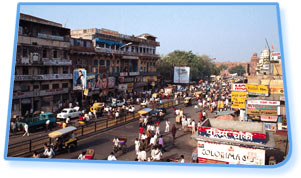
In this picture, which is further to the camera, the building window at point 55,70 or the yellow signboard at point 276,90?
the building window at point 55,70

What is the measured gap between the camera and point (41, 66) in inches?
938

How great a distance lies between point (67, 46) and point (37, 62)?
15.4 ft

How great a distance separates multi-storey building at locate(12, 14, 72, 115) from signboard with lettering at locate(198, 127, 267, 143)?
48.3 ft

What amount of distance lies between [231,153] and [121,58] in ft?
90.6

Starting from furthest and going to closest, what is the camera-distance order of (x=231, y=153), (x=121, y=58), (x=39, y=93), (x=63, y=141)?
(x=121, y=58) < (x=39, y=93) < (x=63, y=141) < (x=231, y=153)

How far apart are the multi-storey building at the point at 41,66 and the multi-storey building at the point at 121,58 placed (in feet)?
7.39

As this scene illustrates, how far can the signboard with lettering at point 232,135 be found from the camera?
989 cm

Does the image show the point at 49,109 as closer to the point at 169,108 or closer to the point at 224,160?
the point at 169,108

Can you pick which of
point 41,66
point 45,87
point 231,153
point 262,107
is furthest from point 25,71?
point 262,107

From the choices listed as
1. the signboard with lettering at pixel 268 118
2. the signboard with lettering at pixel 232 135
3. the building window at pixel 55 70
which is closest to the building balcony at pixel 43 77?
the building window at pixel 55 70

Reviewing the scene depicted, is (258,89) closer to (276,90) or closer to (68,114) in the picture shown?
(276,90)

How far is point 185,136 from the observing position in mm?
16422

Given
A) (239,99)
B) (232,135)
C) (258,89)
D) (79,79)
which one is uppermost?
(79,79)

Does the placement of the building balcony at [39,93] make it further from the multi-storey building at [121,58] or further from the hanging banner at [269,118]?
the hanging banner at [269,118]
